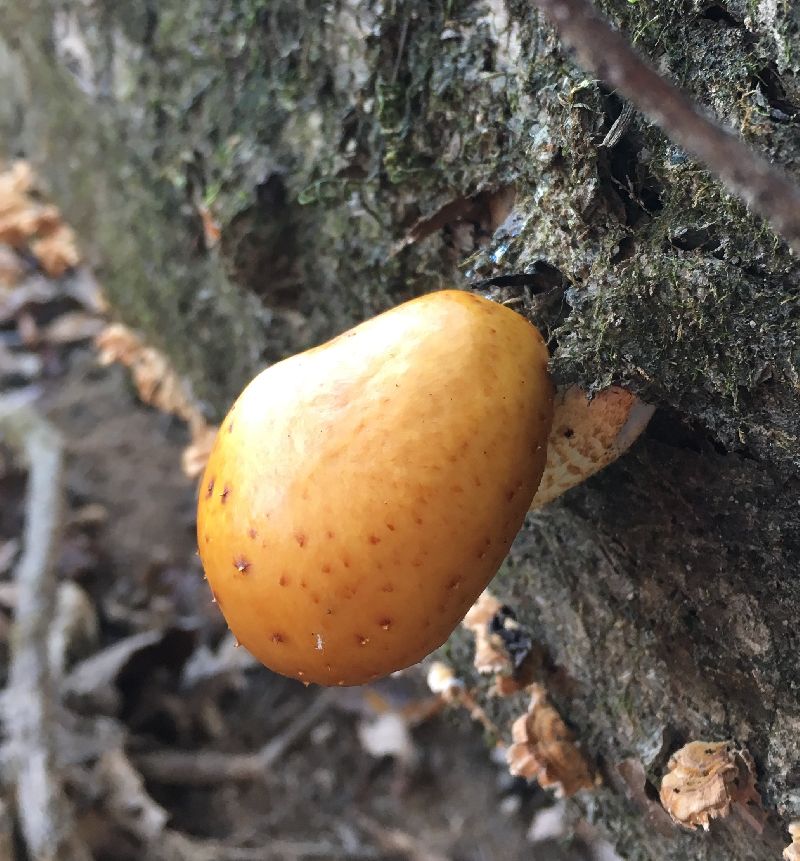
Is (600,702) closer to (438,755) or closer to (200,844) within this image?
(438,755)

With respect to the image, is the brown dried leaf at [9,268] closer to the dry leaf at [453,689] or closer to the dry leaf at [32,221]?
the dry leaf at [32,221]

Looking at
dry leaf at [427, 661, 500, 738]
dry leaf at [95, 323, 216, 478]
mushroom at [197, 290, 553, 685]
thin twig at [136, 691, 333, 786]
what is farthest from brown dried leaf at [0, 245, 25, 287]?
mushroom at [197, 290, 553, 685]

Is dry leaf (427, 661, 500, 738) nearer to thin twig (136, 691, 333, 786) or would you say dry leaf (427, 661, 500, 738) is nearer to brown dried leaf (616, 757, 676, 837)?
brown dried leaf (616, 757, 676, 837)

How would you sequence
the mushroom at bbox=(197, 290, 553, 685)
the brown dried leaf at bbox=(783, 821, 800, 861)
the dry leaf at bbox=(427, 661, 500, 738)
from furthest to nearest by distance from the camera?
the dry leaf at bbox=(427, 661, 500, 738) < the brown dried leaf at bbox=(783, 821, 800, 861) < the mushroom at bbox=(197, 290, 553, 685)

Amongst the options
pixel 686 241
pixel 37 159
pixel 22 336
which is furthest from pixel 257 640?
pixel 22 336

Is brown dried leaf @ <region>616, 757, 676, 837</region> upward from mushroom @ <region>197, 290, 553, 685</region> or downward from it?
downward

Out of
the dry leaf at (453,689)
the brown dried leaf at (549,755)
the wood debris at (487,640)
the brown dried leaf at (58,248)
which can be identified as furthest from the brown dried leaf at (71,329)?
the brown dried leaf at (549,755)

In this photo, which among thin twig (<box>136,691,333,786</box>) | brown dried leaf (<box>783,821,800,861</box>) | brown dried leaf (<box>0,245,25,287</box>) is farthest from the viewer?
brown dried leaf (<box>0,245,25,287</box>)
